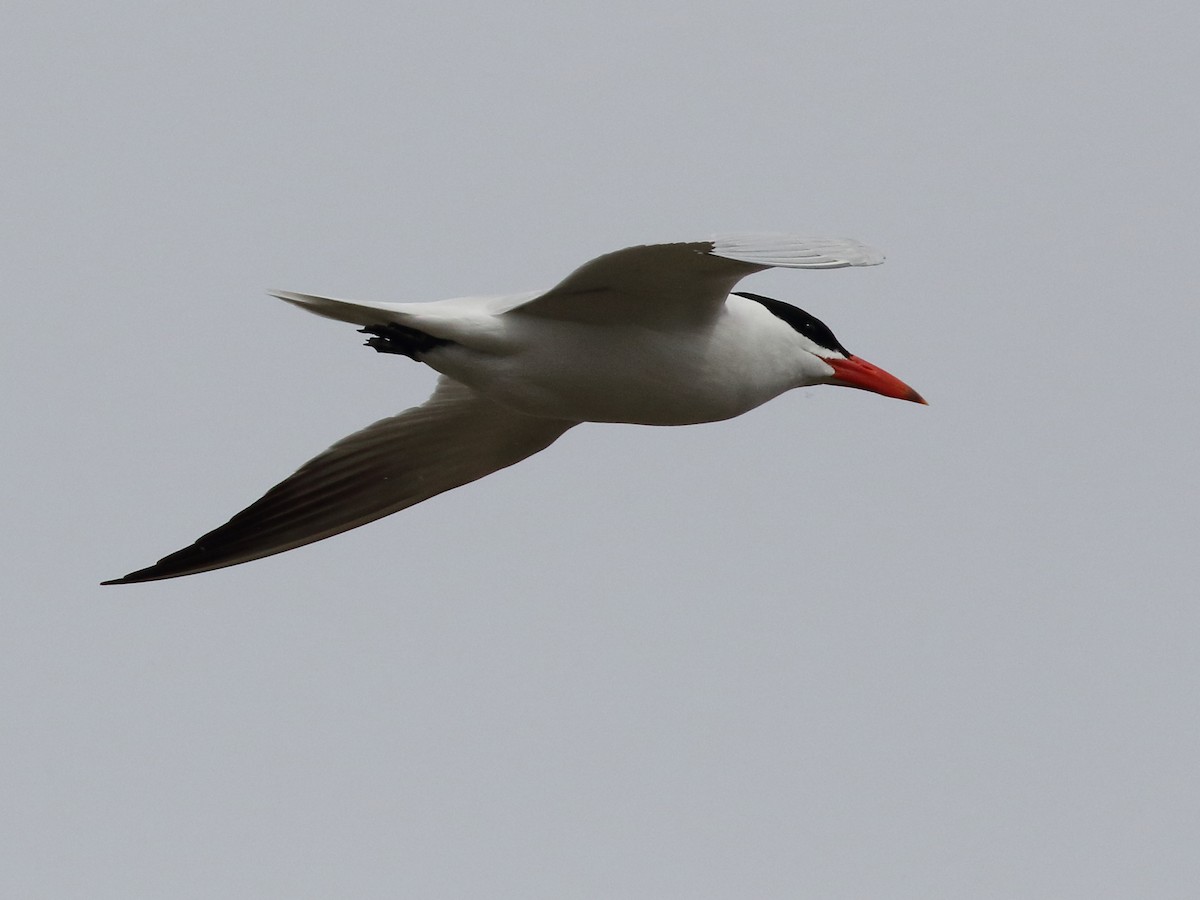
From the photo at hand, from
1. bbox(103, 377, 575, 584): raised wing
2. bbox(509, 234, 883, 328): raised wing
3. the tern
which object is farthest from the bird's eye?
bbox(103, 377, 575, 584): raised wing

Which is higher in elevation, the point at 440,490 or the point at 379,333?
the point at 379,333

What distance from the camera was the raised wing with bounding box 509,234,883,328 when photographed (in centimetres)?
726

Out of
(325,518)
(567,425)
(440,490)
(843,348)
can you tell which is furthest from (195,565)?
(843,348)

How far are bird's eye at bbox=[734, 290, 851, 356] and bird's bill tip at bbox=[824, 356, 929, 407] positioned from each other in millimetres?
158

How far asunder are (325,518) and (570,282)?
2.72 m

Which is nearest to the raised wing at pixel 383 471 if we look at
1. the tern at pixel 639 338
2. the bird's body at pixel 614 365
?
the tern at pixel 639 338

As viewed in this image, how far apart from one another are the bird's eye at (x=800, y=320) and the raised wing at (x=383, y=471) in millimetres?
1308

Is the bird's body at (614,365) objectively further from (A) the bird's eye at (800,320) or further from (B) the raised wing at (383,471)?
(B) the raised wing at (383,471)

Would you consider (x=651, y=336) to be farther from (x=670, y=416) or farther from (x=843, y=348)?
(x=843, y=348)

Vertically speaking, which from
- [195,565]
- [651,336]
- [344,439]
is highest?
[651,336]

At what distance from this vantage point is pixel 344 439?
10016 millimetres

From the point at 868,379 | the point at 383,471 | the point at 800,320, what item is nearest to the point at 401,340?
the point at 383,471

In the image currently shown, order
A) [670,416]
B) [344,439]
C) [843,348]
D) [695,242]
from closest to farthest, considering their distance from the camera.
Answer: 1. [695,242]
2. [670,416]
3. [843,348]
4. [344,439]

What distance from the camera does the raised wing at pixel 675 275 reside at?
726cm
